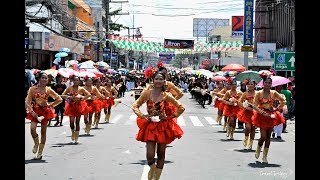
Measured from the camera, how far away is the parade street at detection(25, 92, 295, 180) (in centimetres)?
974

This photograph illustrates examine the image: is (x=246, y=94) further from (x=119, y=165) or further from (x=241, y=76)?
(x=241, y=76)

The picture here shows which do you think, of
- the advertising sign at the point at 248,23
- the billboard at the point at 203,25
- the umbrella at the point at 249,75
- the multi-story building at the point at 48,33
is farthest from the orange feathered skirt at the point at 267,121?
the billboard at the point at 203,25

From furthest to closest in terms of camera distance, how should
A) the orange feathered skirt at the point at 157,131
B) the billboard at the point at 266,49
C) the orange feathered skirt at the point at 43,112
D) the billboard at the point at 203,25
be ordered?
the billboard at the point at 203,25 < the billboard at the point at 266,49 < the orange feathered skirt at the point at 43,112 < the orange feathered skirt at the point at 157,131

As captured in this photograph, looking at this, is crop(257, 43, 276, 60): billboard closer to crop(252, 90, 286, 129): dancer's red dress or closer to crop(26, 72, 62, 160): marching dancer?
crop(252, 90, 286, 129): dancer's red dress

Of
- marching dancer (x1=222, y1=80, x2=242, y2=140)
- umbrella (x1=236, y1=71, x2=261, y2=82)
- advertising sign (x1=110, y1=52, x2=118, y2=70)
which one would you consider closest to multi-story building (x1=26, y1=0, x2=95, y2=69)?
umbrella (x1=236, y1=71, x2=261, y2=82)

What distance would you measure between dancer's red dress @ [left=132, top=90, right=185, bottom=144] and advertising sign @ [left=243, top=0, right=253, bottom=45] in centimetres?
3368

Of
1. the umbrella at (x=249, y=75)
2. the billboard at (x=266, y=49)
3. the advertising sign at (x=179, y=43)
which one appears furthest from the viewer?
the advertising sign at (x=179, y=43)

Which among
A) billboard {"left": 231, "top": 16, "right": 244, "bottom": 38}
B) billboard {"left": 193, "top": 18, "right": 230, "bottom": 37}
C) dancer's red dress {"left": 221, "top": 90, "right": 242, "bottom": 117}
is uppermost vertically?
billboard {"left": 193, "top": 18, "right": 230, "bottom": 37}

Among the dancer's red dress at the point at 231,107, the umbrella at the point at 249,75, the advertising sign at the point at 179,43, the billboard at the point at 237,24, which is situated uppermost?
the billboard at the point at 237,24

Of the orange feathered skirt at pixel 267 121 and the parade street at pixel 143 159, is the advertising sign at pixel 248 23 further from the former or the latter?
the orange feathered skirt at pixel 267 121

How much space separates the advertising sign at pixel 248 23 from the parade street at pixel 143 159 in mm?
24448

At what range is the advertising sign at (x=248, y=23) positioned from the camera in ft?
136

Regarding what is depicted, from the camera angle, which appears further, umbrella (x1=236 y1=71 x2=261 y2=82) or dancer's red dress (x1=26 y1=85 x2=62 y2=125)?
umbrella (x1=236 y1=71 x2=261 y2=82)
